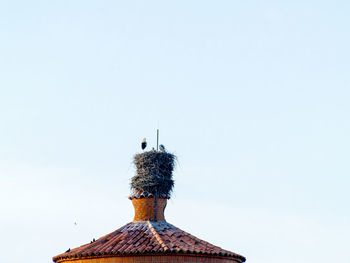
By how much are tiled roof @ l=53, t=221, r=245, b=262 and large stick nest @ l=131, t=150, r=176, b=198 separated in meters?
1.58

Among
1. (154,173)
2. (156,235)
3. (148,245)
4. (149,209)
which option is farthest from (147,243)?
(154,173)

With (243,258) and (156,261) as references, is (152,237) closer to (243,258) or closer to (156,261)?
(156,261)

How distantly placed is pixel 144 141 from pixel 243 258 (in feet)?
23.0

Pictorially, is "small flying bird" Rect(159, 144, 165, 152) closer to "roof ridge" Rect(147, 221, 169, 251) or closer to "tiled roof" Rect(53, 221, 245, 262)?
"tiled roof" Rect(53, 221, 245, 262)

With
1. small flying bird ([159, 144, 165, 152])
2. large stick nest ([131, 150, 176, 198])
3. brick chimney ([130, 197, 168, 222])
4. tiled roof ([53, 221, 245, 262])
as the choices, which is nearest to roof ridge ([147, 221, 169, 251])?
tiled roof ([53, 221, 245, 262])

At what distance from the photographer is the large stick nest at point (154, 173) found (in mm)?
36875

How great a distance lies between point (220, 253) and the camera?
33906 millimetres

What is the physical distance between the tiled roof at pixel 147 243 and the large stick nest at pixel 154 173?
1581 mm

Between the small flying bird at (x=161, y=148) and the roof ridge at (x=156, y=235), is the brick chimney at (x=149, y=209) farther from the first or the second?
the small flying bird at (x=161, y=148)

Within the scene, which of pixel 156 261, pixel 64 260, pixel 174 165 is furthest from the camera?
pixel 174 165

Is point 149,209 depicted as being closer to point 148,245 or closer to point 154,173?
point 154,173

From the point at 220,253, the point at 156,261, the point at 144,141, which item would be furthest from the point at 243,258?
the point at 144,141

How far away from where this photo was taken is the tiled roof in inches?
1303

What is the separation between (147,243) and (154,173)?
4.25 metres
